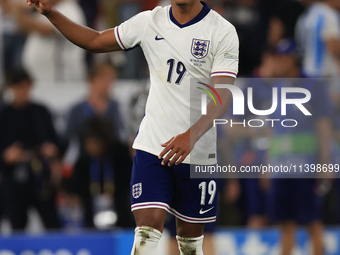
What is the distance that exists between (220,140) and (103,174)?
1.57 metres

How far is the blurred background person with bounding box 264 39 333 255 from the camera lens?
6363 millimetres

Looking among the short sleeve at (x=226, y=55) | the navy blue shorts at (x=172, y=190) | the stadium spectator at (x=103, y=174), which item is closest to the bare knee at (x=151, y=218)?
the navy blue shorts at (x=172, y=190)

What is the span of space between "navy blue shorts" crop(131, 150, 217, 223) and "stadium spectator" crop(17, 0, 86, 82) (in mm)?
4566

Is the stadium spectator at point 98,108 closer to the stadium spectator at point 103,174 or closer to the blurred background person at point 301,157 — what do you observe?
the stadium spectator at point 103,174

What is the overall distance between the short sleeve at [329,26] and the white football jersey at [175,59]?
4.19 metres

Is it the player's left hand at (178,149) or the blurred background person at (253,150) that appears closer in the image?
the player's left hand at (178,149)

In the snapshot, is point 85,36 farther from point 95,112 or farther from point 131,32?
point 95,112

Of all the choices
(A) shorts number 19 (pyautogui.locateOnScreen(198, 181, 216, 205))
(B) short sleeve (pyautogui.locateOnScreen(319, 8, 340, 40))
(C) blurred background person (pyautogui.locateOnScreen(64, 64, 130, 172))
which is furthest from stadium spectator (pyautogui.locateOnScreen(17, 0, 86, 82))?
(A) shorts number 19 (pyautogui.locateOnScreen(198, 181, 216, 205))

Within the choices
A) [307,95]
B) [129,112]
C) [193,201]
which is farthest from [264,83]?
[193,201]

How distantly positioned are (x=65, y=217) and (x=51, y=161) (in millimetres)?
889

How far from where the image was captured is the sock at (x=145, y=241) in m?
3.48

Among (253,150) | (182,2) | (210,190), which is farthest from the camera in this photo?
(253,150)

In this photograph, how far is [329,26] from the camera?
294 inches

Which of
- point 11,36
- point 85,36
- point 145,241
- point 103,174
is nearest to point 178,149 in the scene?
point 145,241
